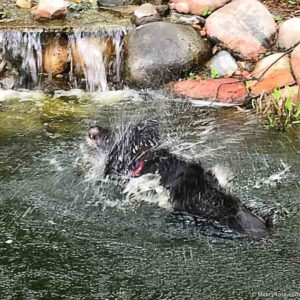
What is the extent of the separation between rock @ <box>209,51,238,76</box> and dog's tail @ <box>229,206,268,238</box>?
3.63 m

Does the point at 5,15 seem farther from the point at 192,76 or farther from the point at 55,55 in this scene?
the point at 192,76

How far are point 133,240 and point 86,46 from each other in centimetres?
437

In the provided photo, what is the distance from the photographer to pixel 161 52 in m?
8.15

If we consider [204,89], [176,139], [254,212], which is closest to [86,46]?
[204,89]

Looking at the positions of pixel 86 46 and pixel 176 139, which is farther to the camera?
pixel 86 46

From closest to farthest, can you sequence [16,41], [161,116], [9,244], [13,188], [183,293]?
[183,293] → [9,244] → [13,188] → [161,116] → [16,41]

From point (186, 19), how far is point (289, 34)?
1460 mm

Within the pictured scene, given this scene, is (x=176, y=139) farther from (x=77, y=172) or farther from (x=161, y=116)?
(x=77, y=172)

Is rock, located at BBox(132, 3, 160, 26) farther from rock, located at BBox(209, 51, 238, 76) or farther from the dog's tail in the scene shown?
the dog's tail

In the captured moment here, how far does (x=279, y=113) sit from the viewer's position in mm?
6977

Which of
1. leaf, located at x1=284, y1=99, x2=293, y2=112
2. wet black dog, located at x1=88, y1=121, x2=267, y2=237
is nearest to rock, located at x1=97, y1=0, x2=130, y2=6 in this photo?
leaf, located at x1=284, y1=99, x2=293, y2=112

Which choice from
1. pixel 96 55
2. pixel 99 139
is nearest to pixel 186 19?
pixel 96 55

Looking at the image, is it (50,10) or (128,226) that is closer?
(128,226)

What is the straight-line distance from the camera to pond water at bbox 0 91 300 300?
165 inches
